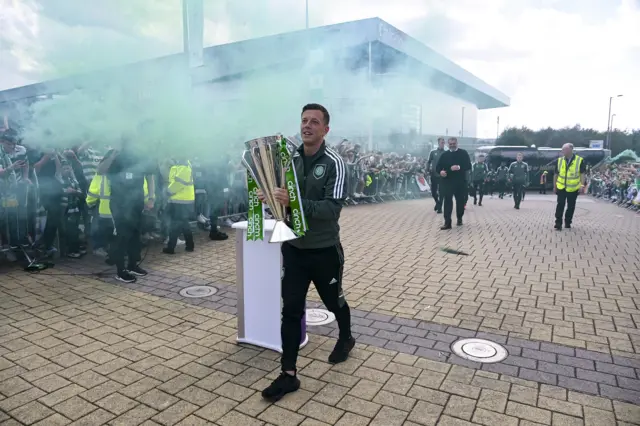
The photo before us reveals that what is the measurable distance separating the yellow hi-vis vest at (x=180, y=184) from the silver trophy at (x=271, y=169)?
459cm

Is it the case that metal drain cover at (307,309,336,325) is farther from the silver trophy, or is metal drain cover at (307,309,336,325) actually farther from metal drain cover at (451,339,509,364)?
the silver trophy


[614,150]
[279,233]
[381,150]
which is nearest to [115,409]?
[279,233]

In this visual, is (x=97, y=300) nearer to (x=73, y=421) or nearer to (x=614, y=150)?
(x=73, y=421)

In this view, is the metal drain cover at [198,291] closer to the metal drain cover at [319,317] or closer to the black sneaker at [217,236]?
the metal drain cover at [319,317]

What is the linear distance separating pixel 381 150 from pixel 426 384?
13.6 m

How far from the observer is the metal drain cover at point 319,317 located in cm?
425

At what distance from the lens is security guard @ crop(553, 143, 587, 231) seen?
353 inches

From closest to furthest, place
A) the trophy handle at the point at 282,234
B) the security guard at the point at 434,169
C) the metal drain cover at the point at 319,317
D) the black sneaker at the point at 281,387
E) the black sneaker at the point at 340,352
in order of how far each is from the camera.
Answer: the trophy handle at the point at 282,234
the black sneaker at the point at 281,387
the black sneaker at the point at 340,352
the metal drain cover at the point at 319,317
the security guard at the point at 434,169

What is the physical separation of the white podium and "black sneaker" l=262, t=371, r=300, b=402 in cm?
64

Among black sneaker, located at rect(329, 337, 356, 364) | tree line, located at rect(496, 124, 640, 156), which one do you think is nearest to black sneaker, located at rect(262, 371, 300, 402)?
black sneaker, located at rect(329, 337, 356, 364)

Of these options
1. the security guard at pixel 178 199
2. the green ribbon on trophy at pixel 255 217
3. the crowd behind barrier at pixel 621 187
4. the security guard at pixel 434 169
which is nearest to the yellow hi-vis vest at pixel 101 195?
the security guard at pixel 178 199

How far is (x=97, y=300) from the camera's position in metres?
4.88

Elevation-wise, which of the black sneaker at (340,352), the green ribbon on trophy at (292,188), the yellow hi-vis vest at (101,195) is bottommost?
the black sneaker at (340,352)

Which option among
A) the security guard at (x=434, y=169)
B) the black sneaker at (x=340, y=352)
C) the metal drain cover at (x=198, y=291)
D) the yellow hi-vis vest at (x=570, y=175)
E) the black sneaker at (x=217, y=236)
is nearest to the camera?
the black sneaker at (x=340, y=352)
